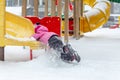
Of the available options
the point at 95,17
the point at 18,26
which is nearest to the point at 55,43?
the point at 18,26

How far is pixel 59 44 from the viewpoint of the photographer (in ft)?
9.28

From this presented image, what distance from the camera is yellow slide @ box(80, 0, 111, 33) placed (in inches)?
236

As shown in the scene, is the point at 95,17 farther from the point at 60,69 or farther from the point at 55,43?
the point at 60,69

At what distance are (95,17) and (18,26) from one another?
10.7ft

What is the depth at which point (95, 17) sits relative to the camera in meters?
6.14

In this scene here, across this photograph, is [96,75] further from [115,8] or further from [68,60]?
[115,8]

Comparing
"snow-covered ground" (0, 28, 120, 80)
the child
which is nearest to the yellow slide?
"snow-covered ground" (0, 28, 120, 80)

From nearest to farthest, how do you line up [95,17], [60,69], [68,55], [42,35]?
[60,69] < [68,55] < [42,35] < [95,17]

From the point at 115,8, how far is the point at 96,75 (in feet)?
32.9

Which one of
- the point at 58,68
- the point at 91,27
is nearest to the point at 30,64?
the point at 58,68

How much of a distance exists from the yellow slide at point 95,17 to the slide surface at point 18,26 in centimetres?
288

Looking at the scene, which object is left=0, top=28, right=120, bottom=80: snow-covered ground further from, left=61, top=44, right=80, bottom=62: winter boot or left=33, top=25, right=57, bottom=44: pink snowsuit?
left=33, top=25, right=57, bottom=44: pink snowsuit

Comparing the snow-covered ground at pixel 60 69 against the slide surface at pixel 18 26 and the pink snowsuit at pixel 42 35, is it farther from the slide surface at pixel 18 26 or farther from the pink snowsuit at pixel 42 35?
the slide surface at pixel 18 26

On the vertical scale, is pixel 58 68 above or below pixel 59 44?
below
